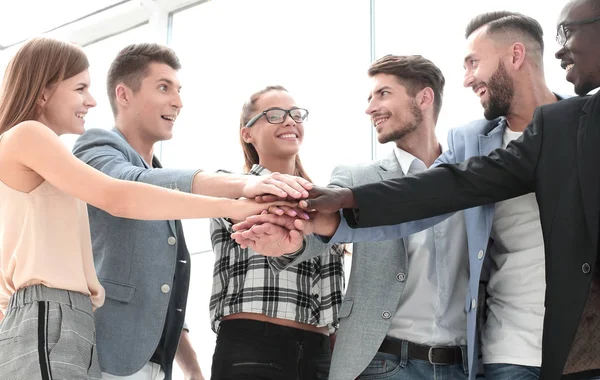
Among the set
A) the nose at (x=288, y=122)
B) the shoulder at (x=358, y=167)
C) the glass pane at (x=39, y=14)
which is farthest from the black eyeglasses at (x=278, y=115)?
the glass pane at (x=39, y=14)

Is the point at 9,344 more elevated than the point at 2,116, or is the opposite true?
the point at 2,116

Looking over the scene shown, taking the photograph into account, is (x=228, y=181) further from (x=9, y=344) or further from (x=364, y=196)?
(x=9, y=344)

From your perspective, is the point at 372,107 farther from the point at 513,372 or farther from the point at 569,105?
the point at 513,372

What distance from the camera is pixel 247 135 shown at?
3.04m

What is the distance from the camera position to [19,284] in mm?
2078

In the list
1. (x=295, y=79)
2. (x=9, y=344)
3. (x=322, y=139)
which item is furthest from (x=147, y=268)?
(x=295, y=79)

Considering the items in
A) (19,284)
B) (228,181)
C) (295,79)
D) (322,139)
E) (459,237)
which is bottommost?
(19,284)

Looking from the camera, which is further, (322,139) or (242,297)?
(322,139)

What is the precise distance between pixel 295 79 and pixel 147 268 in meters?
2.19

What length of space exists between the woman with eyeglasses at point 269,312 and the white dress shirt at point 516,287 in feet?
1.70

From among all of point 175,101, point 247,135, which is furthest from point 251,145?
point 175,101

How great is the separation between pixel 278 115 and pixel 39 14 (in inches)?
135

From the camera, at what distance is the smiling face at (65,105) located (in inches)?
91.5

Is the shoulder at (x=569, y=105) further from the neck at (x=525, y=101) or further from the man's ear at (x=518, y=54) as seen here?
the man's ear at (x=518, y=54)
